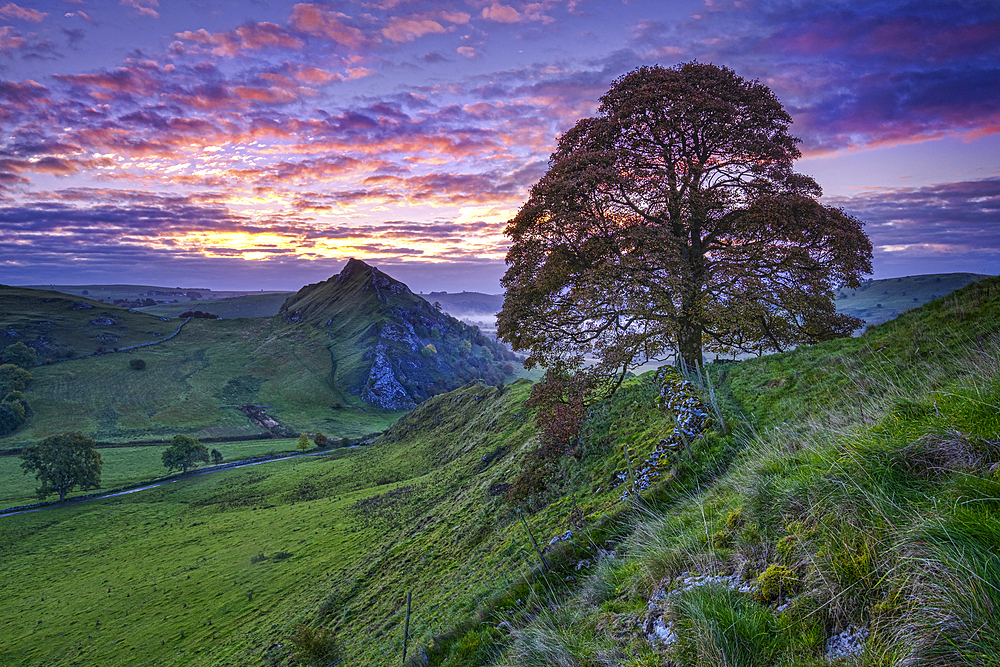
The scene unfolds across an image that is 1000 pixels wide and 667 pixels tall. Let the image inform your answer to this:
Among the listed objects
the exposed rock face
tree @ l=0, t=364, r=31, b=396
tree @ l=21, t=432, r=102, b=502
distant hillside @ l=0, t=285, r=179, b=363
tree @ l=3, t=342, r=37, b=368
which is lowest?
the exposed rock face

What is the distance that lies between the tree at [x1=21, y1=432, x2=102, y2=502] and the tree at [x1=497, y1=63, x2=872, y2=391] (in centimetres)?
8703

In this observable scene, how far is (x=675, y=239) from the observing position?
14375mm

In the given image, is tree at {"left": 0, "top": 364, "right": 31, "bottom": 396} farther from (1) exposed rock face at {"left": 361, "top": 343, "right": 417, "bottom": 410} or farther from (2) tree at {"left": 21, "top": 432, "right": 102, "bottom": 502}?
(1) exposed rock face at {"left": 361, "top": 343, "right": 417, "bottom": 410}

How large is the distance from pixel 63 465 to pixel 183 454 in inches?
602

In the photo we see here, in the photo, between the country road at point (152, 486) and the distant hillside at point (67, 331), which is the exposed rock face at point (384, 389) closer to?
the country road at point (152, 486)

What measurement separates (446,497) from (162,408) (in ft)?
425

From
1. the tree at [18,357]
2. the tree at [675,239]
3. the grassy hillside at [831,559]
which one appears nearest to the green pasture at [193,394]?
the tree at [18,357]

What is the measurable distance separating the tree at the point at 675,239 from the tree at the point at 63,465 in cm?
8703

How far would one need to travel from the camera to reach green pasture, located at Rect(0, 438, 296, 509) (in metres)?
67.9

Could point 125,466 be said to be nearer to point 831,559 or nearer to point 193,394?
point 193,394

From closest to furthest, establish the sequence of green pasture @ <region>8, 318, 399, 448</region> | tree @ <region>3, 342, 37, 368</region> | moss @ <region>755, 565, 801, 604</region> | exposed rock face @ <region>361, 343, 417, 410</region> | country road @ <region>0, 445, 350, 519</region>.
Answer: moss @ <region>755, 565, 801, 604</region> < country road @ <region>0, 445, 350, 519</region> < green pasture @ <region>8, 318, 399, 448</region> < tree @ <region>3, 342, 37, 368</region> < exposed rock face @ <region>361, 343, 417, 410</region>

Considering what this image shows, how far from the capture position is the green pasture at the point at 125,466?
6793cm

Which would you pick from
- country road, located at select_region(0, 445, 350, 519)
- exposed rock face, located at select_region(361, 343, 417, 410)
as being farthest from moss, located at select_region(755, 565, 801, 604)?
exposed rock face, located at select_region(361, 343, 417, 410)

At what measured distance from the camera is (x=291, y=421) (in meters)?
127
